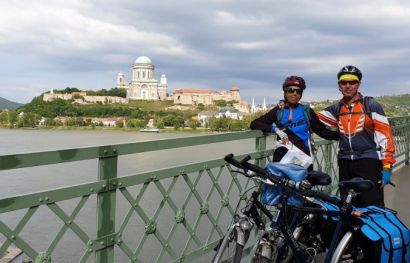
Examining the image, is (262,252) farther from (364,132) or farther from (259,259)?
(364,132)

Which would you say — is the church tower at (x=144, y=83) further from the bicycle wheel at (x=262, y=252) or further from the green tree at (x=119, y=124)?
the bicycle wheel at (x=262, y=252)

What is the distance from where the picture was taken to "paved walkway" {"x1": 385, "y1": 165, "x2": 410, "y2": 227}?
554cm

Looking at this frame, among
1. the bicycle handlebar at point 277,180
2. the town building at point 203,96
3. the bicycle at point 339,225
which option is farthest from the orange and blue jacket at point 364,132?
the town building at point 203,96

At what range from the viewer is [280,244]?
265cm

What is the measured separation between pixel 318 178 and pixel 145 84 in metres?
149

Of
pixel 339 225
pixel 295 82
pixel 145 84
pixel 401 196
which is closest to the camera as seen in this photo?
pixel 339 225

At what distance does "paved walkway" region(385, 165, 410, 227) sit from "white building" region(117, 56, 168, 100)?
141 m

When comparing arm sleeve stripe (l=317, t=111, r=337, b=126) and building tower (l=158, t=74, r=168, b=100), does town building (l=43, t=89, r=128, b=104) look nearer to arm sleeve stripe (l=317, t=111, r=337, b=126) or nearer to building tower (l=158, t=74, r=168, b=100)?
building tower (l=158, t=74, r=168, b=100)

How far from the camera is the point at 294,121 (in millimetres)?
3736

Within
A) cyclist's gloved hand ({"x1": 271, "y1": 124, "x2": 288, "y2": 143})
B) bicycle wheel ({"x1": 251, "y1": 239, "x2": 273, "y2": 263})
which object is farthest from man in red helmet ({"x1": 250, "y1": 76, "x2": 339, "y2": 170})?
bicycle wheel ({"x1": 251, "y1": 239, "x2": 273, "y2": 263})

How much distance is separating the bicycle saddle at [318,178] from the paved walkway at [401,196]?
2.97m

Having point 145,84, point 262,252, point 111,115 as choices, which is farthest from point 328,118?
point 145,84

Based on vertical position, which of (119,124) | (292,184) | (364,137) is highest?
(364,137)

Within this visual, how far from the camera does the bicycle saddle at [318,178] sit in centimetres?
259
